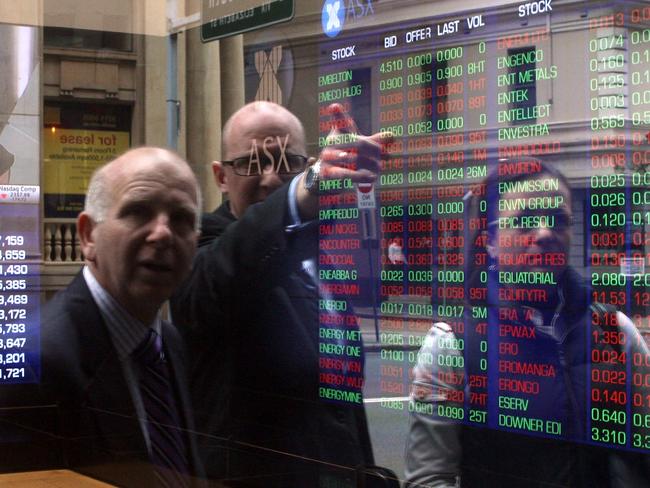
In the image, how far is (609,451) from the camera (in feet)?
12.0

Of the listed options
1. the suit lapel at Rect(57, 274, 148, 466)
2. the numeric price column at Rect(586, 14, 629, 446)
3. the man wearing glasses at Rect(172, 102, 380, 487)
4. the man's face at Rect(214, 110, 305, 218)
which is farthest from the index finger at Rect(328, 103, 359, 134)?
the suit lapel at Rect(57, 274, 148, 466)

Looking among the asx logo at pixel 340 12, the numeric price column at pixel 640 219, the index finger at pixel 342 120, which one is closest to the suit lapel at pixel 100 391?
the index finger at pixel 342 120

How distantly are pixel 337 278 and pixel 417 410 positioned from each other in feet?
2.15

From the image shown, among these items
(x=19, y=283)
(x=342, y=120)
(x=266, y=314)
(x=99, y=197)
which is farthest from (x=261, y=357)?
(x=19, y=283)

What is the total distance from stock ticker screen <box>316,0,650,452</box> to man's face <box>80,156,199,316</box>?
2.67ft

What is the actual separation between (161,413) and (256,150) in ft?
4.65

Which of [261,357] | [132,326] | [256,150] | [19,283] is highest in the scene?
[256,150]

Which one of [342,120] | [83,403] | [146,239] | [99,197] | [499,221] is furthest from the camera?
[83,403]

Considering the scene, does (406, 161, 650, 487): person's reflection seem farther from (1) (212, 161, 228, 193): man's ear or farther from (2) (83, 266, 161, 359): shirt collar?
(2) (83, 266, 161, 359): shirt collar

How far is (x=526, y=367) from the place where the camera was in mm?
3914

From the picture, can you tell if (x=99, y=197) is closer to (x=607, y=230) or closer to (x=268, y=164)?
(x=268, y=164)

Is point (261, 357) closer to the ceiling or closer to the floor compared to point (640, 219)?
closer to the floor

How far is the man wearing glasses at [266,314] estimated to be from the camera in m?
4.84

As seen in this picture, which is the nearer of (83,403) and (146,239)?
(146,239)
